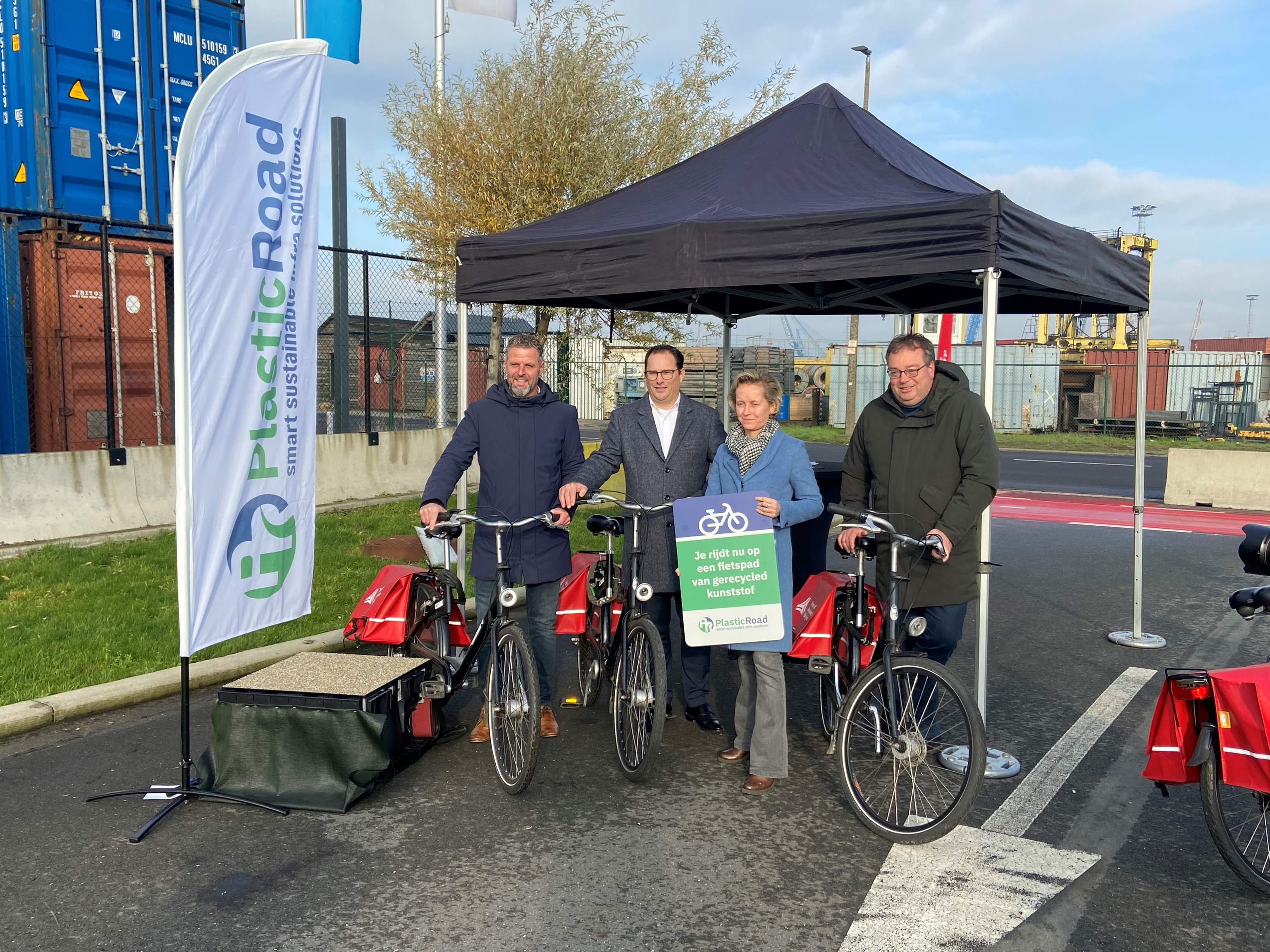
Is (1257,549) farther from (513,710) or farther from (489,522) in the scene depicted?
(489,522)

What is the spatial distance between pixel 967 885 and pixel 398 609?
117 inches

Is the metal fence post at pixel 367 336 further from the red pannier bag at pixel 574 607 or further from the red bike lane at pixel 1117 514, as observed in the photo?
the red bike lane at pixel 1117 514

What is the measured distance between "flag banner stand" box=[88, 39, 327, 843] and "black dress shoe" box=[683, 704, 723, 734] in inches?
77.9

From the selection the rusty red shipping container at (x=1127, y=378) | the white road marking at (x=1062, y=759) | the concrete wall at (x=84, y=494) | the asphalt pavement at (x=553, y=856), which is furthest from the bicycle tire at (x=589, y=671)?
the rusty red shipping container at (x=1127, y=378)

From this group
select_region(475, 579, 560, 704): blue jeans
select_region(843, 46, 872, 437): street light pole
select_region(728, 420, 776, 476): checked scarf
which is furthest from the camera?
select_region(843, 46, 872, 437): street light pole

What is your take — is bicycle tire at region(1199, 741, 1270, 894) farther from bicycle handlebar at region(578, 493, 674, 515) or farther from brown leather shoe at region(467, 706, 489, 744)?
brown leather shoe at region(467, 706, 489, 744)

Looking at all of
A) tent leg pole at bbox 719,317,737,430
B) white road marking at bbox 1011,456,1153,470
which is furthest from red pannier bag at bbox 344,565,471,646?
white road marking at bbox 1011,456,1153,470

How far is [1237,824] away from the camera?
344 centimetres

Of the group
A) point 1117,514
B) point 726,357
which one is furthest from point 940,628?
point 1117,514

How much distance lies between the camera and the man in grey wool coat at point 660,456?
492 centimetres

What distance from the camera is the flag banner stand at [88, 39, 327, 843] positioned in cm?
403

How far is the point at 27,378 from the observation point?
983cm

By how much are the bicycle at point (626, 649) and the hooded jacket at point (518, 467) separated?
22cm

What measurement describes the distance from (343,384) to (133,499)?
3.33 metres
